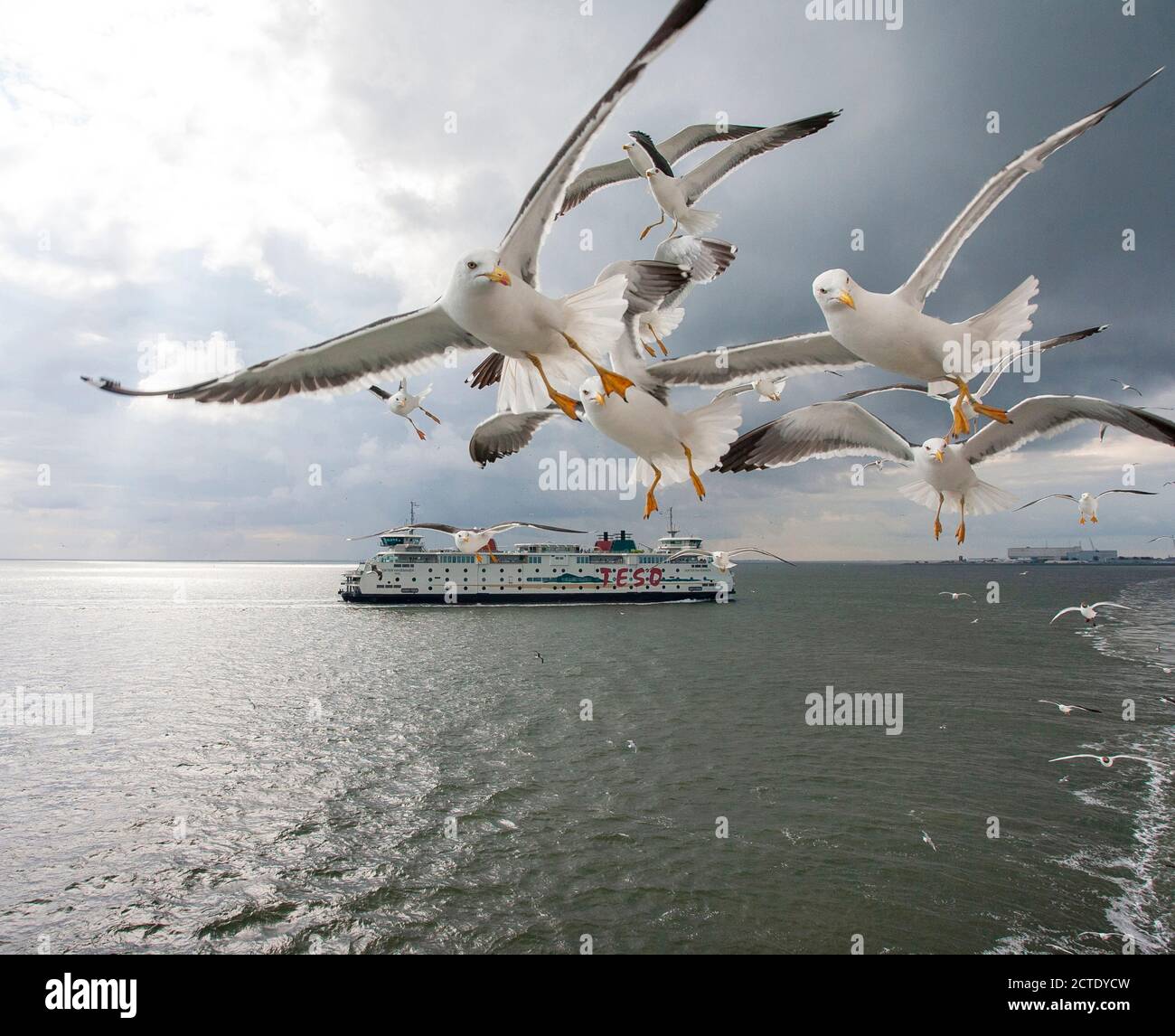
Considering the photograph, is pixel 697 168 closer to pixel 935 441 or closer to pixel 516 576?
pixel 935 441

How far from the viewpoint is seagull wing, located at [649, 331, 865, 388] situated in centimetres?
124

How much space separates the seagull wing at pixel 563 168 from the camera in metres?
0.82

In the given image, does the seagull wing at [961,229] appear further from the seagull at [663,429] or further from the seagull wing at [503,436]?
the seagull wing at [503,436]

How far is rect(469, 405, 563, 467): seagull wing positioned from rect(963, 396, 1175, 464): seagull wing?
89 centimetres

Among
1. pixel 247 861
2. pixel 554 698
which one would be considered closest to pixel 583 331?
pixel 247 861

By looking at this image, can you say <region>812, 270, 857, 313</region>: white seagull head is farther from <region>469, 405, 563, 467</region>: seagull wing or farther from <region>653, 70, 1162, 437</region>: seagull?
<region>469, 405, 563, 467</region>: seagull wing

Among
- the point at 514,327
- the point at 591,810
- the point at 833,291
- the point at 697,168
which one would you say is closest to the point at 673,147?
the point at 697,168

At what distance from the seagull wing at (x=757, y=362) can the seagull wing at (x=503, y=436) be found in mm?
359

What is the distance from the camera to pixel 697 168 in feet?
6.55

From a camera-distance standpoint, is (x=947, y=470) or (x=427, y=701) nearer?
(x=947, y=470)

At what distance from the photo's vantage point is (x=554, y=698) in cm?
3222
